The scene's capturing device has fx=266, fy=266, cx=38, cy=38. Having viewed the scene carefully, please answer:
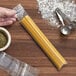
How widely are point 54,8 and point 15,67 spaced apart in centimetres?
26

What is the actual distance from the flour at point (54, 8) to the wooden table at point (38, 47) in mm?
22

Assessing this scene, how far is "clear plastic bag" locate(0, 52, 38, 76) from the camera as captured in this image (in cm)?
88

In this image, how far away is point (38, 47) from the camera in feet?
2.97

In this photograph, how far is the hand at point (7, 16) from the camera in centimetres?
91

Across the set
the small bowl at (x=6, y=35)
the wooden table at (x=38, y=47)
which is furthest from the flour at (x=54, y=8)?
the small bowl at (x=6, y=35)

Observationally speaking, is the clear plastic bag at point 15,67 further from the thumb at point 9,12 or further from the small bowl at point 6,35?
the thumb at point 9,12

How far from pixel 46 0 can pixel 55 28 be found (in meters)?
0.11

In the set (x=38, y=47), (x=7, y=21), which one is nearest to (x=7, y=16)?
(x=7, y=21)

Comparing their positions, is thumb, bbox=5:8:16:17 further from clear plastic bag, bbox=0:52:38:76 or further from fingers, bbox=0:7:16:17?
clear plastic bag, bbox=0:52:38:76

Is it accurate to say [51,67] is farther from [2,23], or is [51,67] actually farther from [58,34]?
[2,23]

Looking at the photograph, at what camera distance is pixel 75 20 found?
950 mm

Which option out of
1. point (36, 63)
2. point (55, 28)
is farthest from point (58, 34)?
point (36, 63)

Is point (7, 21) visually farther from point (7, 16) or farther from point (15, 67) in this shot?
point (15, 67)

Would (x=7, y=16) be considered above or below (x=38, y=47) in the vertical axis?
above
